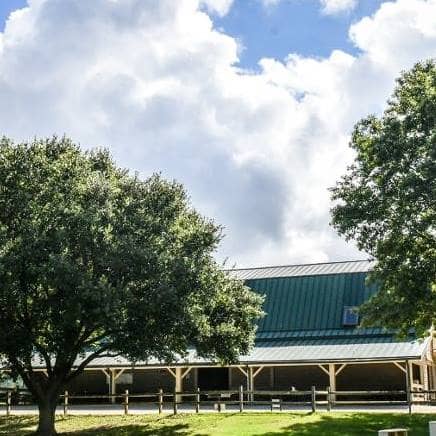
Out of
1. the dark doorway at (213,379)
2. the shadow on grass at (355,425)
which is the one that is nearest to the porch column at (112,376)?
the dark doorway at (213,379)

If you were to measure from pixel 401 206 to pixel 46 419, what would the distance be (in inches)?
648

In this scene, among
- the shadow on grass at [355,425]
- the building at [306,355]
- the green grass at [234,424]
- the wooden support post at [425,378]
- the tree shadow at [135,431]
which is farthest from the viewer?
the wooden support post at [425,378]

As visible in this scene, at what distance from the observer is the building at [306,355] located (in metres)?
38.3

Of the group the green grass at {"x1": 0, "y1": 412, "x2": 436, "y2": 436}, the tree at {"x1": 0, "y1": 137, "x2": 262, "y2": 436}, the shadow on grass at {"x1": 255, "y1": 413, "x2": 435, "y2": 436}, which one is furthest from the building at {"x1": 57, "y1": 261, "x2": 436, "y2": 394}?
the tree at {"x1": 0, "y1": 137, "x2": 262, "y2": 436}

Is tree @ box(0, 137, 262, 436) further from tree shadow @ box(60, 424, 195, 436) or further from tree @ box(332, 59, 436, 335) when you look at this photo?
tree @ box(332, 59, 436, 335)

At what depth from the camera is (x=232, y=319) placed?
30562mm

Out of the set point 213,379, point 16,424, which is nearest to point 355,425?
point 16,424

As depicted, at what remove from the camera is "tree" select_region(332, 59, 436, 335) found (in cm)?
2705

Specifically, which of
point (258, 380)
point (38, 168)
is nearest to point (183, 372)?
point (258, 380)

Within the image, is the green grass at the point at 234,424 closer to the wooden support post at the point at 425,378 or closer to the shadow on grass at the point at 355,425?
the shadow on grass at the point at 355,425

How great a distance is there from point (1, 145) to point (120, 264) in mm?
6911

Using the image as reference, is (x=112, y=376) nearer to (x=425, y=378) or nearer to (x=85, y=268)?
(x=85, y=268)

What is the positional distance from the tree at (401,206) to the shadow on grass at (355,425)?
387 centimetres

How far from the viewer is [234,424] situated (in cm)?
2836
